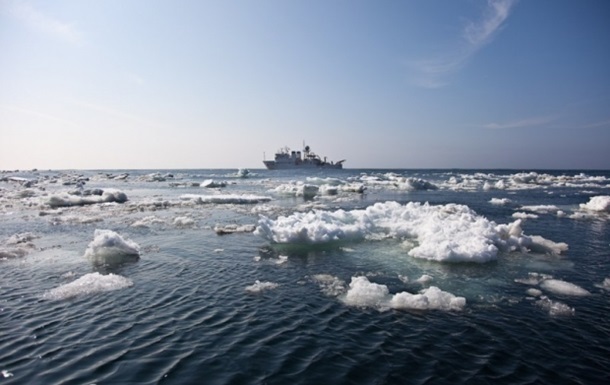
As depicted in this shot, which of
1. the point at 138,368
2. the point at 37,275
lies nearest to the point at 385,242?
the point at 138,368

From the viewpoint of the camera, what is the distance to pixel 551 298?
391 inches

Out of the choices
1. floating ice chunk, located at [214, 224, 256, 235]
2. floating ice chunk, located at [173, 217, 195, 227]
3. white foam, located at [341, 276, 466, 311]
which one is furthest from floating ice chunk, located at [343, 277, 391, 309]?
floating ice chunk, located at [173, 217, 195, 227]

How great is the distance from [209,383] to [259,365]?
0.98 meters

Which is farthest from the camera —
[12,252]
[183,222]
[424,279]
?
[183,222]

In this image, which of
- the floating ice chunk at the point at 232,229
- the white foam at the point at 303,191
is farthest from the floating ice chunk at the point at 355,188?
the floating ice chunk at the point at 232,229

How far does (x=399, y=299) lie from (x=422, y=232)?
8.88 metres

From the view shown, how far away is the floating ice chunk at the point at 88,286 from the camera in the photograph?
10.0m

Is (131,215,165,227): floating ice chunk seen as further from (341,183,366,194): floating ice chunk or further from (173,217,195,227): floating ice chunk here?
(341,183,366,194): floating ice chunk

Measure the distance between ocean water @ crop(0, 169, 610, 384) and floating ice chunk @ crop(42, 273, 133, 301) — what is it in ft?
0.21

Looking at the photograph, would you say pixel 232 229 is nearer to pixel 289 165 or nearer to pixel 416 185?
pixel 416 185

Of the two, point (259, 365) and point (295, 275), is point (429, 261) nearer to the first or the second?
point (295, 275)

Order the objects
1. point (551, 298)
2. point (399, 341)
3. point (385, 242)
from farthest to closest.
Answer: point (385, 242)
point (551, 298)
point (399, 341)

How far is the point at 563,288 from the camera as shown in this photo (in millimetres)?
10531

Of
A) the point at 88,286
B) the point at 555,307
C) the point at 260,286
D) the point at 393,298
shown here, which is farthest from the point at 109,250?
the point at 555,307
